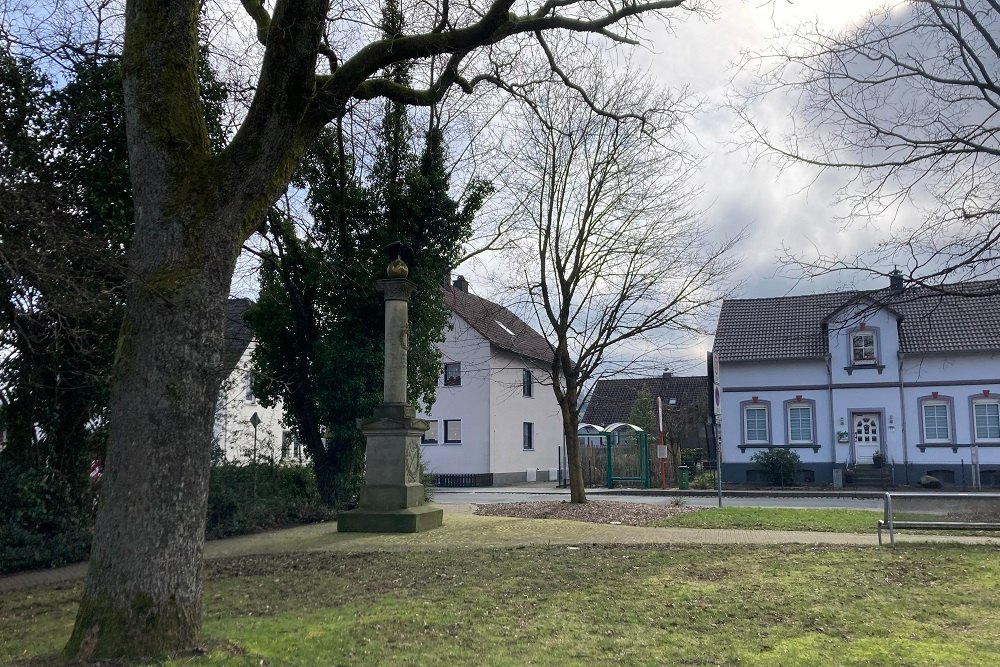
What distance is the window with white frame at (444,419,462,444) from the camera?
37.3m

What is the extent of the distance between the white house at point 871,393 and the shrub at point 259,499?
821 inches

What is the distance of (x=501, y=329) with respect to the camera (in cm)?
4131

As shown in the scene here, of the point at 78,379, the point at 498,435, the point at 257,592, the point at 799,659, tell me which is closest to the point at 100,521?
the point at 257,592

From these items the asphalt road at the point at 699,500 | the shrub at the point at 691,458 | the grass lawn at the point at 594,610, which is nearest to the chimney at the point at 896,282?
the grass lawn at the point at 594,610

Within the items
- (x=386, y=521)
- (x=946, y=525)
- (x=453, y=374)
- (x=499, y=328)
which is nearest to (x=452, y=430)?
(x=453, y=374)

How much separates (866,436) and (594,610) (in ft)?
98.4

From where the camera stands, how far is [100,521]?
20.0ft

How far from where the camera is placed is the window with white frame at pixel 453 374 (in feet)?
124

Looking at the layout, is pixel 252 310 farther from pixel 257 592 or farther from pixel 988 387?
pixel 988 387

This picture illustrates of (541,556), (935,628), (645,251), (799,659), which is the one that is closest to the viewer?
(799,659)

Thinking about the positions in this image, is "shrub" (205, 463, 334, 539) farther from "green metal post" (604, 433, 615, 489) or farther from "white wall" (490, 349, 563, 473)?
"white wall" (490, 349, 563, 473)

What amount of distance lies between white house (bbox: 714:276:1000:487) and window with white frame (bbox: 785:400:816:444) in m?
0.04

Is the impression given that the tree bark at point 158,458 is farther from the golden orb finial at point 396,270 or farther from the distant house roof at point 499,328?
the distant house roof at point 499,328

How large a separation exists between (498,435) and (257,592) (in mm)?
28361
